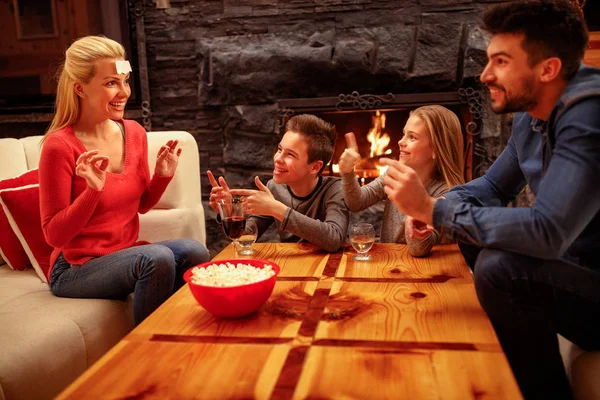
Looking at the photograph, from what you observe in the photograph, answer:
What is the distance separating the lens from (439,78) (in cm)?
307

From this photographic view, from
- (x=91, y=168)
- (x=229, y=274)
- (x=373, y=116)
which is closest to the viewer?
(x=229, y=274)

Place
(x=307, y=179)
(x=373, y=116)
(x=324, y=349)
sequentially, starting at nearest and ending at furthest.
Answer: (x=324, y=349), (x=307, y=179), (x=373, y=116)

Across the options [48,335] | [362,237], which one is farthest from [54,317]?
[362,237]

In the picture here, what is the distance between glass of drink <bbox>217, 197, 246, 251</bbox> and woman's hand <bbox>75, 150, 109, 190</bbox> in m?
0.37

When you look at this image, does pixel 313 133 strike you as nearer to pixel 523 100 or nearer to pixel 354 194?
pixel 354 194

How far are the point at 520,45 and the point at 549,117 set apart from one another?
181 millimetres

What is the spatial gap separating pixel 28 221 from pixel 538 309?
5.66 ft

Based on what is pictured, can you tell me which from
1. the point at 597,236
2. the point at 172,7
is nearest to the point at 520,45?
the point at 597,236

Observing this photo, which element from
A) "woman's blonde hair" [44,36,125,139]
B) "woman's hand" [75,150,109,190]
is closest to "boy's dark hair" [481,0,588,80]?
"woman's hand" [75,150,109,190]

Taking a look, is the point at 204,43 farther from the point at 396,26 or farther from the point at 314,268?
the point at 314,268

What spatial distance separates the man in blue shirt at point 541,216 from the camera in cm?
116

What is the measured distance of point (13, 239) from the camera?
6.82 ft

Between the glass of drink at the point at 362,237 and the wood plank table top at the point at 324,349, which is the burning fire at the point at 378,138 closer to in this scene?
the glass of drink at the point at 362,237

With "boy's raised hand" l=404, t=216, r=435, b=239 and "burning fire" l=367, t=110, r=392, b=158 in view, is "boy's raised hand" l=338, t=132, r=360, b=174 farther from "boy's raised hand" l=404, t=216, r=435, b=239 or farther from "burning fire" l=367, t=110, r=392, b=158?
"burning fire" l=367, t=110, r=392, b=158
